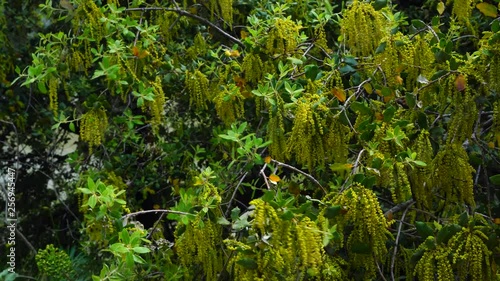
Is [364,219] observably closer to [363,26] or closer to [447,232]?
[447,232]

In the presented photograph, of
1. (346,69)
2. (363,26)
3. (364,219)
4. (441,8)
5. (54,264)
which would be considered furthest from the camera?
(54,264)

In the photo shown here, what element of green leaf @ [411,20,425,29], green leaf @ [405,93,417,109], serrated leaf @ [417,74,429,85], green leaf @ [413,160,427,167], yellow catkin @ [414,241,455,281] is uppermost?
green leaf @ [411,20,425,29]

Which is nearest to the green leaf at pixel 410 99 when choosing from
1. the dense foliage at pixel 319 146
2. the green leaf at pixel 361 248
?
the dense foliage at pixel 319 146

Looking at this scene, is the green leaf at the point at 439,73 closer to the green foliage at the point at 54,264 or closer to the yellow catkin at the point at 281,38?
the yellow catkin at the point at 281,38

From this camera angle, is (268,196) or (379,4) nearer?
(268,196)

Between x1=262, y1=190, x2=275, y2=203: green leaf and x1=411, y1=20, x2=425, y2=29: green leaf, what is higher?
x1=411, y1=20, x2=425, y2=29: green leaf

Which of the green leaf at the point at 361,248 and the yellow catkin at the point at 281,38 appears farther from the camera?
the yellow catkin at the point at 281,38

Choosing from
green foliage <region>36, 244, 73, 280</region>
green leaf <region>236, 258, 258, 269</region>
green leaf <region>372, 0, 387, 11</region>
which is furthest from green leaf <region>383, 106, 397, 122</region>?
green foliage <region>36, 244, 73, 280</region>

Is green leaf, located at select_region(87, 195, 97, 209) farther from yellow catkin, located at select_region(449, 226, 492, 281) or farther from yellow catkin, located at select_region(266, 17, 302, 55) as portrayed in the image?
yellow catkin, located at select_region(449, 226, 492, 281)

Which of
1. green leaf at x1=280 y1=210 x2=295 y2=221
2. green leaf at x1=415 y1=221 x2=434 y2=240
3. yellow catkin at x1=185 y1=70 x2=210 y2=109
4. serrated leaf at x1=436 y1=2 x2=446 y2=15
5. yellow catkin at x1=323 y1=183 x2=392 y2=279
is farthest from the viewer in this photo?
yellow catkin at x1=185 y1=70 x2=210 y2=109

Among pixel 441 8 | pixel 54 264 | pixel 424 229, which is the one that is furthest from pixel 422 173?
pixel 54 264

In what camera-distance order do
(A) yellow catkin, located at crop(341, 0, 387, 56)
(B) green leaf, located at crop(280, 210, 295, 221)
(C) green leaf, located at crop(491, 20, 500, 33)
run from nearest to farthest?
(B) green leaf, located at crop(280, 210, 295, 221)
(C) green leaf, located at crop(491, 20, 500, 33)
(A) yellow catkin, located at crop(341, 0, 387, 56)

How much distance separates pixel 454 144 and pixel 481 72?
31 centimetres

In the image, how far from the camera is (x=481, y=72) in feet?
9.18
